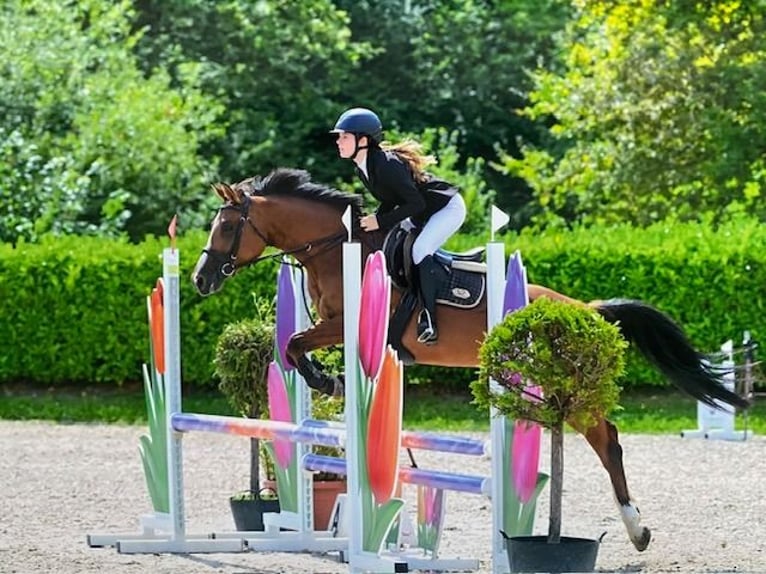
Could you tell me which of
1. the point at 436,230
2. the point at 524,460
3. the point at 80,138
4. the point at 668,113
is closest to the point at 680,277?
the point at 668,113

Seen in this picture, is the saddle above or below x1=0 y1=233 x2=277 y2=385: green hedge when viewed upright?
above

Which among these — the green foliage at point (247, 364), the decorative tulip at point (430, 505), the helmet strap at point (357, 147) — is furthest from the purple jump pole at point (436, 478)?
the helmet strap at point (357, 147)

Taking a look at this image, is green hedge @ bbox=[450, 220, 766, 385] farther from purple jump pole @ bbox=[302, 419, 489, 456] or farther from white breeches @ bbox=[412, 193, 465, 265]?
purple jump pole @ bbox=[302, 419, 489, 456]

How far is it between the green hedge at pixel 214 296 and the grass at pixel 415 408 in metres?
0.23

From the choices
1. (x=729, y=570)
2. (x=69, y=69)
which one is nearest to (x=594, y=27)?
(x=69, y=69)

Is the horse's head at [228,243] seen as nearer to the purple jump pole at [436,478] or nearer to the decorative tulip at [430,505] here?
the purple jump pole at [436,478]

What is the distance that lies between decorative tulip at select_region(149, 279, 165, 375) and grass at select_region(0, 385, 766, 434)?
6.38m

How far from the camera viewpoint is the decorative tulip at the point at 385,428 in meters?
6.99

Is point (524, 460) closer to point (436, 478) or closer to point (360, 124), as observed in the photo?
point (436, 478)

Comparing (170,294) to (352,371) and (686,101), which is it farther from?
(686,101)

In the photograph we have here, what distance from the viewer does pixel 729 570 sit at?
7551 mm

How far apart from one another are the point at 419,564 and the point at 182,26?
2138 cm

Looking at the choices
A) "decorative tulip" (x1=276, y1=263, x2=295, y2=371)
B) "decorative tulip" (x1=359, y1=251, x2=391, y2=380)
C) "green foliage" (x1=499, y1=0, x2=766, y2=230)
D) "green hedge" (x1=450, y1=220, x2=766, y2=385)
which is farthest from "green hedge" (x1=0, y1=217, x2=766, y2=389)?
"decorative tulip" (x1=359, y1=251, x2=391, y2=380)

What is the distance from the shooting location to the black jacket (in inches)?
338
